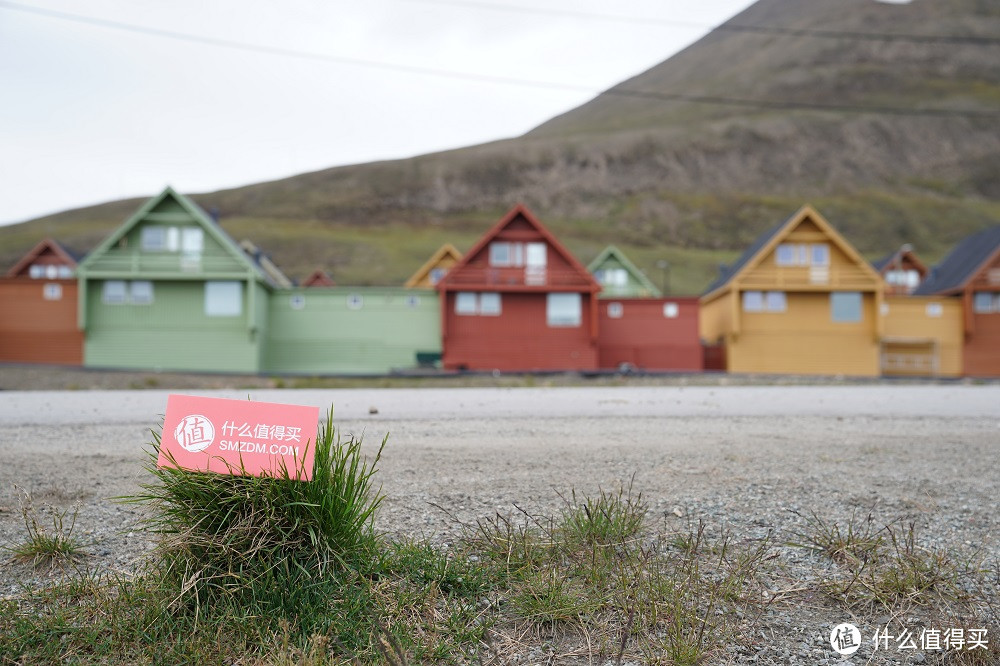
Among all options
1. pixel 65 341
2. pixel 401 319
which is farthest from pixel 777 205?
pixel 65 341

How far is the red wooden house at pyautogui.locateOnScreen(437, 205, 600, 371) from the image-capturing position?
32.7 m

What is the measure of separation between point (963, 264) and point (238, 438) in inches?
1815

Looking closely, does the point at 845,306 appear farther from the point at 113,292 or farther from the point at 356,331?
the point at 113,292

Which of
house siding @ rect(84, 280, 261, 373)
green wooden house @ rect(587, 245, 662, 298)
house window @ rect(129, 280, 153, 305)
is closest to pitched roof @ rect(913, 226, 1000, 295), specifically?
green wooden house @ rect(587, 245, 662, 298)

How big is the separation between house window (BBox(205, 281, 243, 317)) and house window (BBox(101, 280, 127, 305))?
11.7 ft

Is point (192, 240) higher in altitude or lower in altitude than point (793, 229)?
lower

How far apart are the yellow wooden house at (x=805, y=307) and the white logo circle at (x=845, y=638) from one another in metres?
33.0

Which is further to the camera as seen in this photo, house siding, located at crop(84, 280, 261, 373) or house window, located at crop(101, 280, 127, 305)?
house window, located at crop(101, 280, 127, 305)

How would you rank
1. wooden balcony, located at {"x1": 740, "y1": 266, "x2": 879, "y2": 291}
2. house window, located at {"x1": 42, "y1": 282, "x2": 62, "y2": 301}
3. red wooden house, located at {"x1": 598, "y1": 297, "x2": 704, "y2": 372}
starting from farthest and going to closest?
wooden balcony, located at {"x1": 740, "y1": 266, "x2": 879, "y2": 291} → red wooden house, located at {"x1": 598, "y1": 297, "x2": 704, "y2": 372} → house window, located at {"x1": 42, "y1": 282, "x2": 62, "y2": 301}

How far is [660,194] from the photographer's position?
155 meters

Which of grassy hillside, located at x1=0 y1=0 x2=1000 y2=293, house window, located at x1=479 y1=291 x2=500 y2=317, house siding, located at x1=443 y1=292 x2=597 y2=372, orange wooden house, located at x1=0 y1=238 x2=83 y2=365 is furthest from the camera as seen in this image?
grassy hillside, located at x1=0 y1=0 x2=1000 y2=293

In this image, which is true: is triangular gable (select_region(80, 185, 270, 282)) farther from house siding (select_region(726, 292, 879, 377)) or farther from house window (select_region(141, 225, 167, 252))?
house siding (select_region(726, 292, 879, 377))

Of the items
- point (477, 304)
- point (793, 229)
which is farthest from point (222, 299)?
point (793, 229)

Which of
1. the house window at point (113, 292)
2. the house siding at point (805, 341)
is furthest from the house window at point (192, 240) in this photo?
the house siding at point (805, 341)
